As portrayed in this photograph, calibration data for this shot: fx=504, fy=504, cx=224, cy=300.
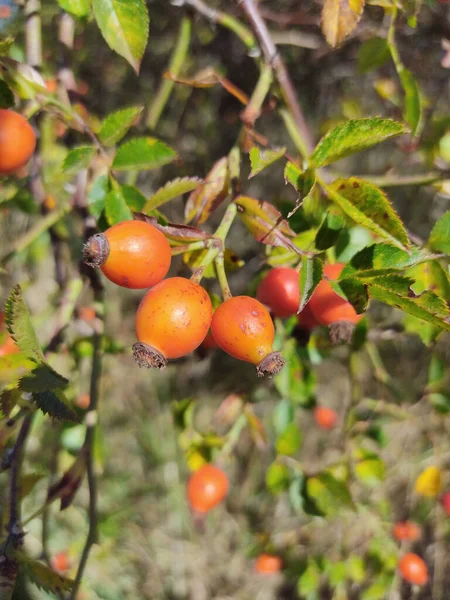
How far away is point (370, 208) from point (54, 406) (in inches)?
24.0

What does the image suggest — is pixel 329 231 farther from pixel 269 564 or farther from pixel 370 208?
pixel 269 564

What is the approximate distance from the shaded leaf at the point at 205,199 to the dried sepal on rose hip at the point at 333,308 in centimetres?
26

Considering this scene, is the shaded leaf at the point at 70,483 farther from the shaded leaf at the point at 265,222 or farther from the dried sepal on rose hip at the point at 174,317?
the shaded leaf at the point at 265,222

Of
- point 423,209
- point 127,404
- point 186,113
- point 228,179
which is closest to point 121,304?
point 127,404

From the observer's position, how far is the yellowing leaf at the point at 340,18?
0.98m

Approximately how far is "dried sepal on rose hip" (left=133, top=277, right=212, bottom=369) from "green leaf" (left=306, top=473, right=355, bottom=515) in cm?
95

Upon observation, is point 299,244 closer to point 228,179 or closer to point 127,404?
point 228,179

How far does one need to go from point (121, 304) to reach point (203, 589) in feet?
6.16

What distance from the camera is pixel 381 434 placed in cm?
191

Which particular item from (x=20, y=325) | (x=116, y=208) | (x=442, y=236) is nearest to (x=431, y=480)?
(x=442, y=236)

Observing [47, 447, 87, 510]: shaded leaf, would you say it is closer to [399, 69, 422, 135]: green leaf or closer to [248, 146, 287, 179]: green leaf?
[248, 146, 287, 179]: green leaf

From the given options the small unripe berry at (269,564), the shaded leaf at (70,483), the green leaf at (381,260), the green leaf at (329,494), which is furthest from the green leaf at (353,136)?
the small unripe berry at (269,564)

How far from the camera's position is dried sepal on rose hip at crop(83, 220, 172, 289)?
790mm

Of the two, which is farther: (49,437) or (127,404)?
(127,404)
